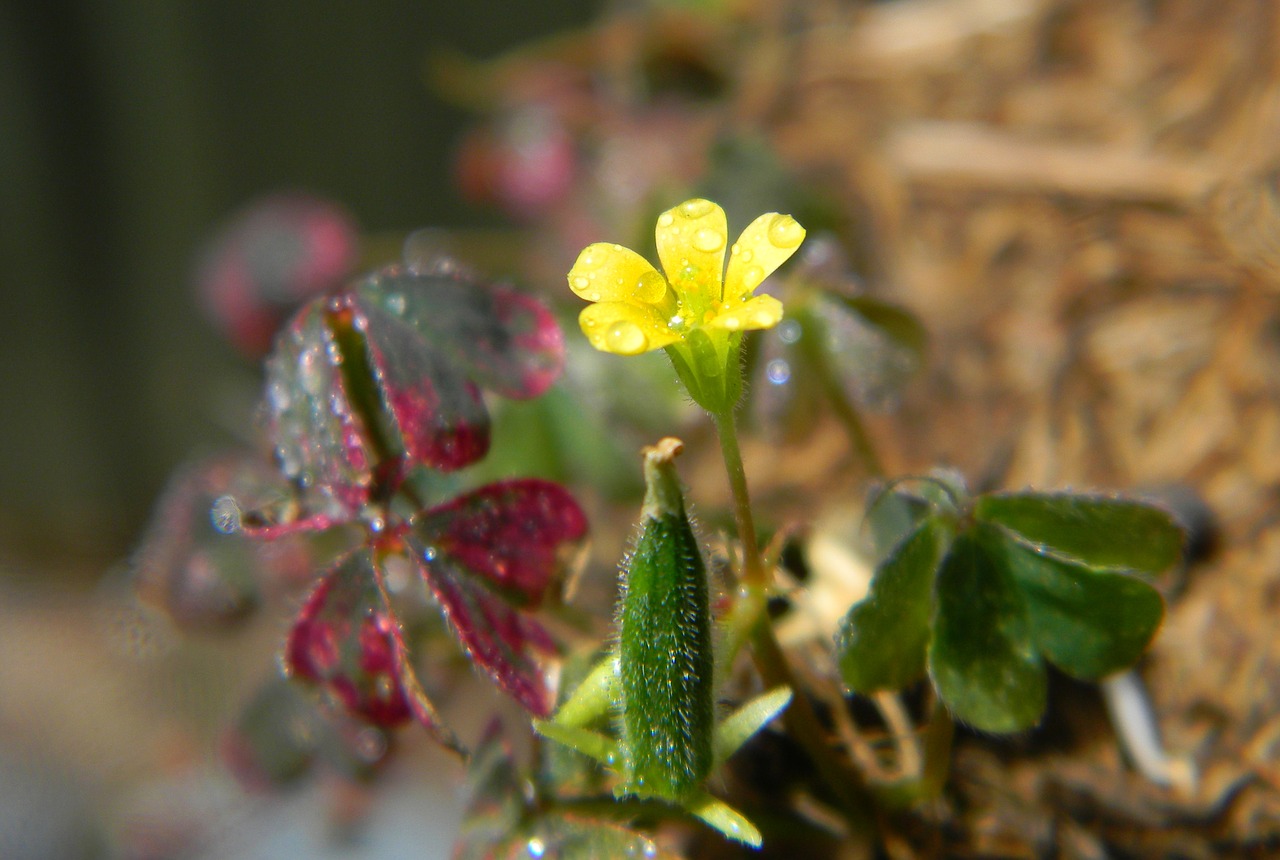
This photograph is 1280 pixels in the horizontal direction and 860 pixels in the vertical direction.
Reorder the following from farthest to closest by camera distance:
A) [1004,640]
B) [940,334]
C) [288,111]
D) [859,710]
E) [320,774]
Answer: [288,111]
[940,334]
[320,774]
[859,710]
[1004,640]

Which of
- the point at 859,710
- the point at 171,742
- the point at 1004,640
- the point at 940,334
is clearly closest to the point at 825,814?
the point at 859,710

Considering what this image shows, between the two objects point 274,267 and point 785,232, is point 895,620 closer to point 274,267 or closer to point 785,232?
point 785,232

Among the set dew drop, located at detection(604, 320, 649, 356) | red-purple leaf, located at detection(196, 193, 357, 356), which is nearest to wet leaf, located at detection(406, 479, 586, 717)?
dew drop, located at detection(604, 320, 649, 356)

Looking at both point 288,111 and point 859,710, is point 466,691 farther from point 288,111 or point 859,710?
point 288,111

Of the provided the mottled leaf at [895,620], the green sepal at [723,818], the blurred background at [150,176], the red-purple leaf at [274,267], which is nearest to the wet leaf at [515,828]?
the green sepal at [723,818]

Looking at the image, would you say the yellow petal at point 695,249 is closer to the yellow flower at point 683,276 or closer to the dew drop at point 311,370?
the yellow flower at point 683,276

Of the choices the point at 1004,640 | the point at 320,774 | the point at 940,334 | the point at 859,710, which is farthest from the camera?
the point at 940,334
